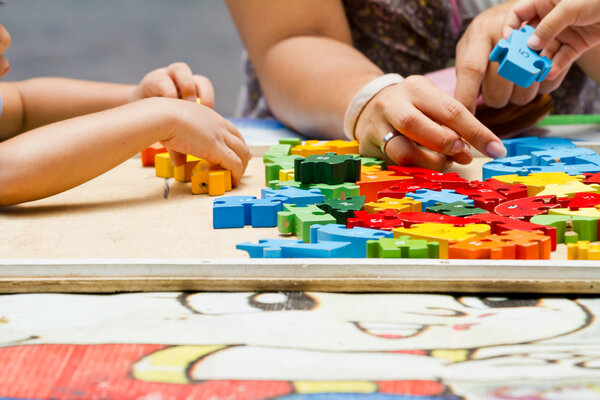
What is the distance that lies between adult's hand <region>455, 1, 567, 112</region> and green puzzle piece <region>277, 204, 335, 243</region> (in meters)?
0.48

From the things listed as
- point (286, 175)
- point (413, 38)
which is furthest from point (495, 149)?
point (413, 38)

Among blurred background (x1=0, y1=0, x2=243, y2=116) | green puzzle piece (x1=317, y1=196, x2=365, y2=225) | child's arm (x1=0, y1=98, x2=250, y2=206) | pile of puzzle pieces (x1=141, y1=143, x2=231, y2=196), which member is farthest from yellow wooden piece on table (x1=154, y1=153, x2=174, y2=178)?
blurred background (x1=0, y1=0, x2=243, y2=116)

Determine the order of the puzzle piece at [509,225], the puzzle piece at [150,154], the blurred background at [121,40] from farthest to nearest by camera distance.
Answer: the blurred background at [121,40], the puzzle piece at [150,154], the puzzle piece at [509,225]

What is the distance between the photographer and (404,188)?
83 centimetres

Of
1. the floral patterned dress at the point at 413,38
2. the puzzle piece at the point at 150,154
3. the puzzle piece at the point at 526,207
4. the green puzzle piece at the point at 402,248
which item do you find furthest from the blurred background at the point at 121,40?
the green puzzle piece at the point at 402,248

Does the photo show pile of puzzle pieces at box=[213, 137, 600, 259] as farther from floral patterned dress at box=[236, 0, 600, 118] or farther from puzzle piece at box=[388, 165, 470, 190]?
floral patterned dress at box=[236, 0, 600, 118]

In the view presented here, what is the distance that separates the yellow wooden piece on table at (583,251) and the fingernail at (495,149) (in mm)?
358

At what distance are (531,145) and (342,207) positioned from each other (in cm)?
46

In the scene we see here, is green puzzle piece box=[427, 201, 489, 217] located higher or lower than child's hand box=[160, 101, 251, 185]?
lower

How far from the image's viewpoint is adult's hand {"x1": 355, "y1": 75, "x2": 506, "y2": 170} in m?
0.95

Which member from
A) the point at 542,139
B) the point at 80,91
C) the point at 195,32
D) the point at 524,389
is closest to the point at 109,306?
the point at 524,389

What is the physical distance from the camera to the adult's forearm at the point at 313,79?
3.97 ft

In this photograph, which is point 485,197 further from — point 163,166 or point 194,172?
point 163,166

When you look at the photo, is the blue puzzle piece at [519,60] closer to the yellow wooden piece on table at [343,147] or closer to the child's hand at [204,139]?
the yellow wooden piece on table at [343,147]
